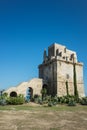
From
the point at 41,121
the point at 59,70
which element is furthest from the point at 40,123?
the point at 59,70

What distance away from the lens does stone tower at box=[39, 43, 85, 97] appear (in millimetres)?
31094

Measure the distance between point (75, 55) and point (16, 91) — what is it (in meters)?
15.8

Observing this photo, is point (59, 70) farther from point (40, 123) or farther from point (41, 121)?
point (40, 123)

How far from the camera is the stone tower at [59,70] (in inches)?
1224

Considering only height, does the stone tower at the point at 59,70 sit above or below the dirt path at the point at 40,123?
above

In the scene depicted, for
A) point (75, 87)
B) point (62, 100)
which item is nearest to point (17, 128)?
point (62, 100)

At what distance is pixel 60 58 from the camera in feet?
105

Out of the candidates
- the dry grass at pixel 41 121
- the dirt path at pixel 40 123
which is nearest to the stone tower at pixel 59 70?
the dry grass at pixel 41 121

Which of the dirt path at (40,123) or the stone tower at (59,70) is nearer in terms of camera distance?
the dirt path at (40,123)

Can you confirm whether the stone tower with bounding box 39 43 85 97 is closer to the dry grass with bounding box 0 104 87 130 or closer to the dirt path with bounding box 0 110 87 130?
the dry grass with bounding box 0 104 87 130

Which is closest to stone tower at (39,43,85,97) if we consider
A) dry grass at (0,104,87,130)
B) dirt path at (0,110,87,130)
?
dry grass at (0,104,87,130)

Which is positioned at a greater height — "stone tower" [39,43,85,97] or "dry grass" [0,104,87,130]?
"stone tower" [39,43,85,97]

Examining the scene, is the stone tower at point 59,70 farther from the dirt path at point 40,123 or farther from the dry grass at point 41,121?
the dirt path at point 40,123

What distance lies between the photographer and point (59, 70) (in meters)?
31.3
